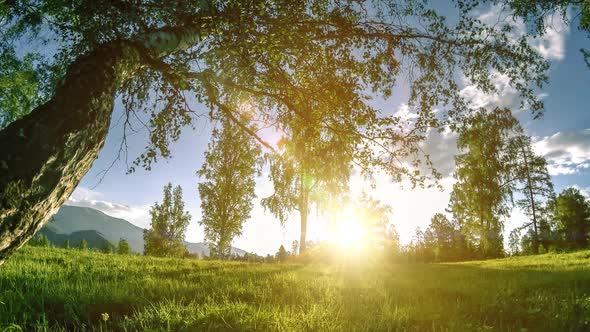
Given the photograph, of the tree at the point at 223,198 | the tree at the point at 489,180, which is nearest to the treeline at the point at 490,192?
the tree at the point at 489,180

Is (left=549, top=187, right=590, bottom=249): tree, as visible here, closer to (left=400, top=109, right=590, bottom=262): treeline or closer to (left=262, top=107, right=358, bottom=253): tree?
(left=400, top=109, right=590, bottom=262): treeline

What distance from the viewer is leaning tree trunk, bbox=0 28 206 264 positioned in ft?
9.14

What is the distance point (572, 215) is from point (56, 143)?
72749 millimetres

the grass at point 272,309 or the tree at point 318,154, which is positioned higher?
the tree at point 318,154

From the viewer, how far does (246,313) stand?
3.64 m

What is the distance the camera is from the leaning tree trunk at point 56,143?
110 inches

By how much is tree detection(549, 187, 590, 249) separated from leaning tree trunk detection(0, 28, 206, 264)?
226 feet

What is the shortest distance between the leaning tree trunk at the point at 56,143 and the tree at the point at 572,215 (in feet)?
226

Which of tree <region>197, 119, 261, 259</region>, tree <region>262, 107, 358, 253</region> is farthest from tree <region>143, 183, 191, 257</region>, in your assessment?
tree <region>262, 107, 358, 253</region>

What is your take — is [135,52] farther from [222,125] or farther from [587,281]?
[587,281]

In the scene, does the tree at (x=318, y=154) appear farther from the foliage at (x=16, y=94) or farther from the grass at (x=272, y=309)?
the foliage at (x=16, y=94)

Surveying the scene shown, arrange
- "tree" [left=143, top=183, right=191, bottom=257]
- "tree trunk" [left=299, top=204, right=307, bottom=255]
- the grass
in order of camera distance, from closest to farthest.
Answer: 1. the grass
2. "tree trunk" [left=299, top=204, right=307, bottom=255]
3. "tree" [left=143, top=183, right=191, bottom=257]

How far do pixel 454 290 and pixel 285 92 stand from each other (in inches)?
196

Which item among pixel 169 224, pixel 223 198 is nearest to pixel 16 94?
pixel 223 198
